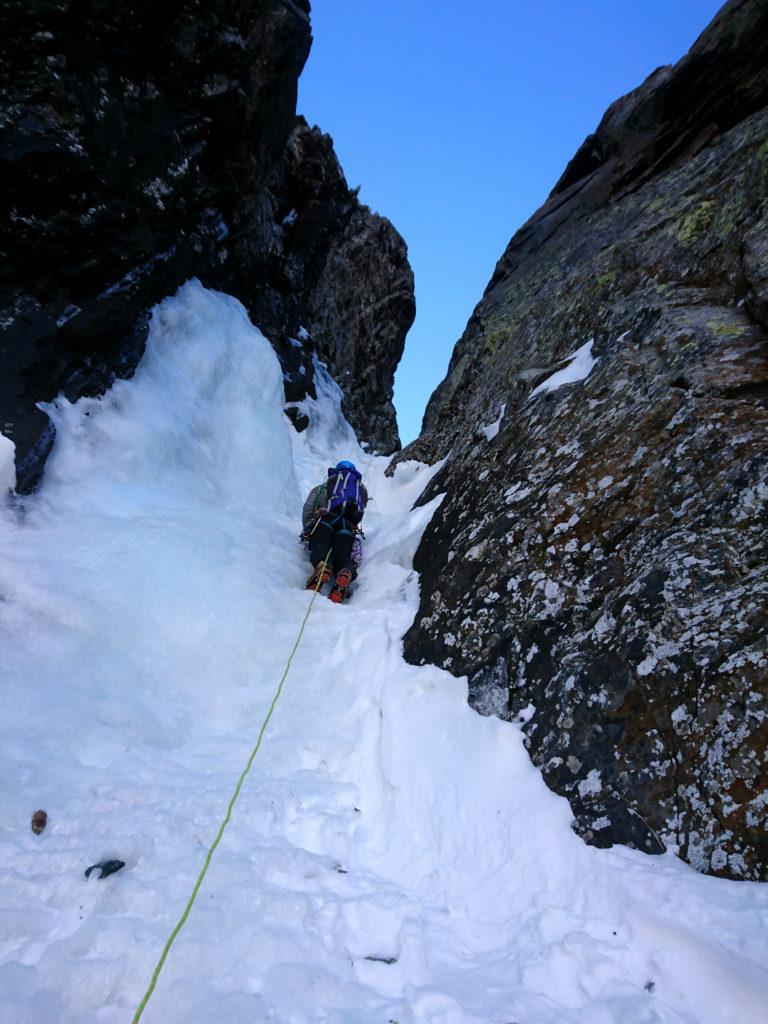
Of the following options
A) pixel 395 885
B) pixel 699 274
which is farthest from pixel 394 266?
pixel 395 885

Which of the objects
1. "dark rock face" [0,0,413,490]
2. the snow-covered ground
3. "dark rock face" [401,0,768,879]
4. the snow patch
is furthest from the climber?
"dark rock face" [0,0,413,490]

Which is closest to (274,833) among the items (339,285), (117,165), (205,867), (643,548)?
(205,867)

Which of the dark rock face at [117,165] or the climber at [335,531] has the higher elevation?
the dark rock face at [117,165]

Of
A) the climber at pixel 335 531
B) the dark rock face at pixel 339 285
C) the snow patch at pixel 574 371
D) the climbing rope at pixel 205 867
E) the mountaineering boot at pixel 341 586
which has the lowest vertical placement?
the climbing rope at pixel 205 867

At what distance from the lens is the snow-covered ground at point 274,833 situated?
1.94 metres

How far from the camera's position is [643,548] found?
3.55 metres

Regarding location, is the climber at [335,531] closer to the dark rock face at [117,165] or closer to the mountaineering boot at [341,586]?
the mountaineering boot at [341,586]

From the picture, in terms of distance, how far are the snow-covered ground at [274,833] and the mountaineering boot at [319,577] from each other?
39 centimetres

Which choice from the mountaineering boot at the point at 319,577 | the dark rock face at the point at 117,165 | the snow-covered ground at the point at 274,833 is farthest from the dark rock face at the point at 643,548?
the dark rock face at the point at 117,165

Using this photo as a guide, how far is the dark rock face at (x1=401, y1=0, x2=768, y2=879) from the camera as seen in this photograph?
2.55m

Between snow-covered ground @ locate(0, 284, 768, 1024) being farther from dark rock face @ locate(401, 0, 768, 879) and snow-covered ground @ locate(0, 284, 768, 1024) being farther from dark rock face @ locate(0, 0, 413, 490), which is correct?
dark rock face @ locate(0, 0, 413, 490)

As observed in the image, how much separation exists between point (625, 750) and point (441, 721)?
1202 millimetres

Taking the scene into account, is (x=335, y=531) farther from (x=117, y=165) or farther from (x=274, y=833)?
(x=117, y=165)

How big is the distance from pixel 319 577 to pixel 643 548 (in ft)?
12.2
